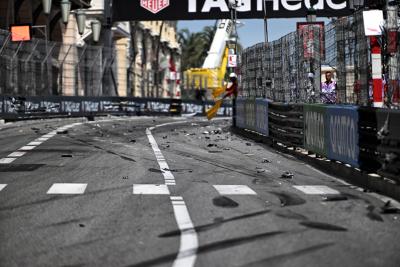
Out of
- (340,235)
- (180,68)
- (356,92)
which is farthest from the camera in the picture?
(180,68)

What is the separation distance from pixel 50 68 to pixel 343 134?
998 inches

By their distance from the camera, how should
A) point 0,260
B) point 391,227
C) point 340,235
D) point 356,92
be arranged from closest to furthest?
point 0,260
point 340,235
point 391,227
point 356,92

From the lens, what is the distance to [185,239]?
21.4ft

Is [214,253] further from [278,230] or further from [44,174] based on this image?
[44,174]

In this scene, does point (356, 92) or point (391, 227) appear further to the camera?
point (356, 92)

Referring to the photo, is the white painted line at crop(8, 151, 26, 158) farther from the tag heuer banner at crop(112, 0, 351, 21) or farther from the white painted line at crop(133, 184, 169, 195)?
the tag heuer banner at crop(112, 0, 351, 21)

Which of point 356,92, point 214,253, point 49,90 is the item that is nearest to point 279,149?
point 356,92

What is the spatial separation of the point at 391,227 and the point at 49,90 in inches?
1145

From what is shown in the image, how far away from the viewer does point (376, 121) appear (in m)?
10.1

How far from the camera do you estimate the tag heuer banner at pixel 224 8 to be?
107ft

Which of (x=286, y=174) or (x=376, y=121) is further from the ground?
(x=376, y=121)

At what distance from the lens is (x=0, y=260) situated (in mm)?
5715

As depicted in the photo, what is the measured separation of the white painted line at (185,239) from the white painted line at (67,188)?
168 cm

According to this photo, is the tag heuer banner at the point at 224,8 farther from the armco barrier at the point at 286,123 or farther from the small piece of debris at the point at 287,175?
the small piece of debris at the point at 287,175
